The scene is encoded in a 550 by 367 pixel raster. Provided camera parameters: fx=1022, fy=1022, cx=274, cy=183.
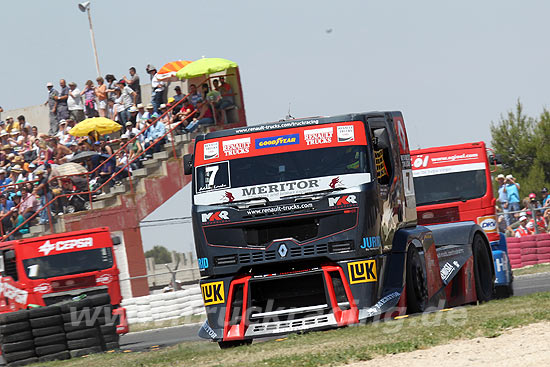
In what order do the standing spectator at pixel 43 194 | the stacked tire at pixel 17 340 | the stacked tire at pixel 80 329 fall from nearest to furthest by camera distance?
the stacked tire at pixel 17 340
the stacked tire at pixel 80 329
the standing spectator at pixel 43 194

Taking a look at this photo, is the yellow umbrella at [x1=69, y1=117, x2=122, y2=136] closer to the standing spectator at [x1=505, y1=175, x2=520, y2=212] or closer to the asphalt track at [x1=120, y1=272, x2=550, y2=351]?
the asphalt track at [x1=120, y1=272, x2=550, y2=351]

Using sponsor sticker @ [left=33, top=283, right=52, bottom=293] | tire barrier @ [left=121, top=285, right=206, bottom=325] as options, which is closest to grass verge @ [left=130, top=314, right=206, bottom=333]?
tire barrier @ [left=121, top=285, right=206, bottom=325]

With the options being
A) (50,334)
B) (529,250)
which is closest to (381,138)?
(50,334)

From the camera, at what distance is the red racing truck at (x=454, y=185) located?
63.0 feet

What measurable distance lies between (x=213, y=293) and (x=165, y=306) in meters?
11.7

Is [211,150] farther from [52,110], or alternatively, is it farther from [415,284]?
[52,110]

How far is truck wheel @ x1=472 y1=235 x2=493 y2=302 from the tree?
1101 cm

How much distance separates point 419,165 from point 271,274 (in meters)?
8.58

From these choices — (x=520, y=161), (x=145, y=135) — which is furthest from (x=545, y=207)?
(x=520, y=161)

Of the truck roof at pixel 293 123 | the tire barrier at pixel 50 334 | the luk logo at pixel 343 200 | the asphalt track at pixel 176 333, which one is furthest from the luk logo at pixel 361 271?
the tire barrier at pixel 50 334

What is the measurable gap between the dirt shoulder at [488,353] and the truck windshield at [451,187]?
32.0ft

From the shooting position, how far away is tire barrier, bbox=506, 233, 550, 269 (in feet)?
79.8

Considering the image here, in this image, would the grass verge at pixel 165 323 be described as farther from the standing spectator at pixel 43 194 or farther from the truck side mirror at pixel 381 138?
the truck side mirror at pixel 381 138

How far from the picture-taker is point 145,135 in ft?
96.3
